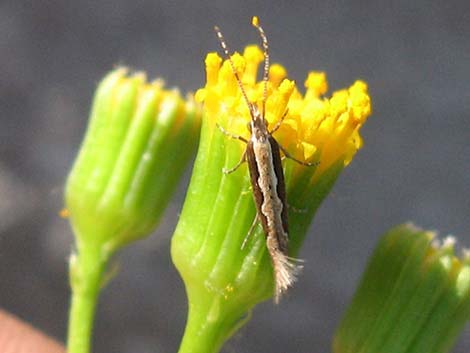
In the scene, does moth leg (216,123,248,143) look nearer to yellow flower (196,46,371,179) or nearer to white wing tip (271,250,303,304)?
yellow flower (196,46,371,179)

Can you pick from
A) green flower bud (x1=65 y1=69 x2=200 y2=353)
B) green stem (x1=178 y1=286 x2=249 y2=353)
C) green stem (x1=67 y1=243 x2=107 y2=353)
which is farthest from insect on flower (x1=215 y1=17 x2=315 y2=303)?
green stem (x1=67 y1=243 x2=107 y2=353)

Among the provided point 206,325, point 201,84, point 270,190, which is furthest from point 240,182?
point 201,84

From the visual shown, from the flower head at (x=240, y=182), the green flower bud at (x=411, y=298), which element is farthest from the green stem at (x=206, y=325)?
the green flower bud at (x=411, y=298)

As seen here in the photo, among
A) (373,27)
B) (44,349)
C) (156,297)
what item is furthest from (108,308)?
(373,27)

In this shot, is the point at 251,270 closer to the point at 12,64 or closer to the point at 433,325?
the point at 433,325

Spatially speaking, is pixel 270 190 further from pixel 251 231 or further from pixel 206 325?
pixel 206 325

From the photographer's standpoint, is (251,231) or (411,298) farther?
(411,298)

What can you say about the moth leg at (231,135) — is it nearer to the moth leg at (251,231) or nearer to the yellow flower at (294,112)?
the yellow flower at (294,112)
